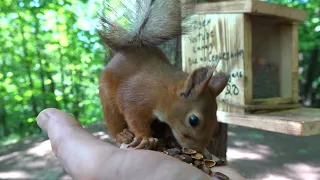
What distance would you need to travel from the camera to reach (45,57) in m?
4.46

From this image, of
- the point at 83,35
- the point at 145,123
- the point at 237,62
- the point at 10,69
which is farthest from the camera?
the point at 10,69

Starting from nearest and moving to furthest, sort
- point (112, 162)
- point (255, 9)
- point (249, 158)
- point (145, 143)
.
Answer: point (112, 162), point (145, 143), point (255, 9), point (249, 158)

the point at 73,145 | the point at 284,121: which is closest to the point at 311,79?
the point at 284,121

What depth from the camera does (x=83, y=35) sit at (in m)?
3.27

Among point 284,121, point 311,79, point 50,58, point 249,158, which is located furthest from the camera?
point 311,79

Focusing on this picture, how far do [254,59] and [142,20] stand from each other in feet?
3.26

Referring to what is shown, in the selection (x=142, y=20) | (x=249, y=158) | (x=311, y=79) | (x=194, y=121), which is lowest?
(x=249, y=158)

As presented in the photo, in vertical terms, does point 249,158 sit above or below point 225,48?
below

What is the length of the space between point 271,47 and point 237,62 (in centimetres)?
47

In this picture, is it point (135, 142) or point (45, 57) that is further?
point (45, 57)

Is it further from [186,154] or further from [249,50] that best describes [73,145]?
[249,50]

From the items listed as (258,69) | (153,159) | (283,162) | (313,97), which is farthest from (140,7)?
(313,97)

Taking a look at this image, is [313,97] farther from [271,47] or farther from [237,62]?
[237,62]

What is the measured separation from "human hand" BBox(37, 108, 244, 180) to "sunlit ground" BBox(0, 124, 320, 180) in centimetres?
217
